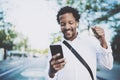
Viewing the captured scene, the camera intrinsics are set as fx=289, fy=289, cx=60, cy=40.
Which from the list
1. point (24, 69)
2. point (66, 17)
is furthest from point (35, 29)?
point (66, 17)

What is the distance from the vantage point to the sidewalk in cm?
310

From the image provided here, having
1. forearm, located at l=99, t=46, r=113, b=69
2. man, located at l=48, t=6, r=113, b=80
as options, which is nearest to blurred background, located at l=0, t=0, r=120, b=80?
man, located at l=48, t=6, r=113, b=80

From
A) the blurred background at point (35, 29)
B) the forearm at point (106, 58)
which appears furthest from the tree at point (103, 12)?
the forearm at point (106, 58)

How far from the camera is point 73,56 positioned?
235cm

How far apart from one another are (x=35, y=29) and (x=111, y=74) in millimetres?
986

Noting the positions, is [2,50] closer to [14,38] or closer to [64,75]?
[14,38]

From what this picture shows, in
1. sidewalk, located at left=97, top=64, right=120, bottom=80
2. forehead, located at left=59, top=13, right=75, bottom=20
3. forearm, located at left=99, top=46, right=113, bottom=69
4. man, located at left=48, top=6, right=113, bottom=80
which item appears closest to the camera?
forearm, located at left=99, top=46, right=113, bottom=69

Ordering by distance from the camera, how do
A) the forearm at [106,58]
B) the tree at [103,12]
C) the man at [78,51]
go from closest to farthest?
1. the forearm at [106,58]
2. the man at [78,51]
3. the tree at [103,12]

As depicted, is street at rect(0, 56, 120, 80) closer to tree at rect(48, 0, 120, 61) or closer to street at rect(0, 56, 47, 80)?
street at rect(0, 56, 47, 80)

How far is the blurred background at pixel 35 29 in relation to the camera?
3.20m

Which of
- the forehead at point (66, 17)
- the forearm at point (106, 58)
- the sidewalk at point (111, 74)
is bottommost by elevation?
the sidewalk at point (111, 74)

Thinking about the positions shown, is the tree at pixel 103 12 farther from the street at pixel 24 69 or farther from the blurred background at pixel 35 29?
the street at pixel 24 69

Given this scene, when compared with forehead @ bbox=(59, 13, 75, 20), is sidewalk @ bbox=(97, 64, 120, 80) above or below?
below

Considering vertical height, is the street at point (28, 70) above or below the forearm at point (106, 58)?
below
